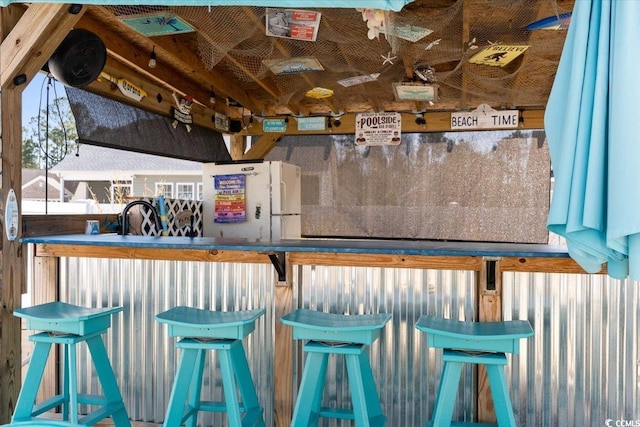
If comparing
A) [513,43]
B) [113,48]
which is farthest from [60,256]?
[513,43]

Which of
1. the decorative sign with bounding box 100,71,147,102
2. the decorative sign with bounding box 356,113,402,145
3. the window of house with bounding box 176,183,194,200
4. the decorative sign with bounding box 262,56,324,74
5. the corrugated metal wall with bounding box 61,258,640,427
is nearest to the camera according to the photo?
the corrugated metal wall with bounding box 61,258,640,427

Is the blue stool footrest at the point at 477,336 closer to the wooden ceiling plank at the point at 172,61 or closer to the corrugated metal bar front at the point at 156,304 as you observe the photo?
the corrugated metal bar front at the point at 156,304

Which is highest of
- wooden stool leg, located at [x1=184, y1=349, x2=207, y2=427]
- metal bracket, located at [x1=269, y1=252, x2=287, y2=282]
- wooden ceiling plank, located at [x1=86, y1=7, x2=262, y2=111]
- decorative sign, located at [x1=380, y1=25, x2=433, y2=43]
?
wooden ceiling plank, located at [x1=86, y1=7, x2=262, y2=111]

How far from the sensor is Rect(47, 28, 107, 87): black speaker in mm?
3072

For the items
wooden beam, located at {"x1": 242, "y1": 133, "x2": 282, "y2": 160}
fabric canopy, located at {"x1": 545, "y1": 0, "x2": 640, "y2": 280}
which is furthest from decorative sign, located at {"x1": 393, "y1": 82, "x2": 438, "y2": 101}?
fabric canopy, located at {"x1": 545, "y1": 0, "x2": 640, "y2": 280}

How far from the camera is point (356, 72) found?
4.49 metres

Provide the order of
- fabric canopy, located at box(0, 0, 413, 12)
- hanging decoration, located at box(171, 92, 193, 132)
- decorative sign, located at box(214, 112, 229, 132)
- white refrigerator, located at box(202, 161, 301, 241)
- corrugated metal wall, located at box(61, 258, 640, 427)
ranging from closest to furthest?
fabric canopy, located at box(0, 0, 413, 12) < corrugated metal wall, located at box(61, 258, 640, 427) < hanging decoration, located at box(171, 92, 193, 132) < white refrigerator, located at box(202, 161, 301, 241) < decorative sign, located at box(214, 112, 229, 132)

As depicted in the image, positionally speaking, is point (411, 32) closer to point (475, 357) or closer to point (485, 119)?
point (475, 357)

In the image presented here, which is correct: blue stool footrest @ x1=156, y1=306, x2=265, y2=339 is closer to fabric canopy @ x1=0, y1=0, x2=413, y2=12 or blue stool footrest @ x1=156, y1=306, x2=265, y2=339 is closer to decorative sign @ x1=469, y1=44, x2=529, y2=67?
fabric canopy @ x1=0, y1=0, x2=413, y2=12

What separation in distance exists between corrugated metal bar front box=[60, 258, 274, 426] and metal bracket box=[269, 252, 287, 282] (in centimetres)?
12

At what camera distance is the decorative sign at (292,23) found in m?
3.17

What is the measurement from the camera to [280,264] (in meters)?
2.75

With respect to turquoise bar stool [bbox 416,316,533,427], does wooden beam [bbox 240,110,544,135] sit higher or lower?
higher

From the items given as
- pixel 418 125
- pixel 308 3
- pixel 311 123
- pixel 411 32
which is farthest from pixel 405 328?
pixel 311 123
